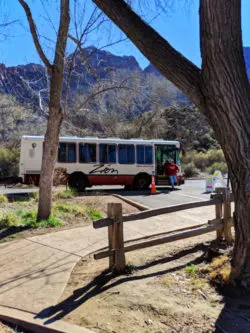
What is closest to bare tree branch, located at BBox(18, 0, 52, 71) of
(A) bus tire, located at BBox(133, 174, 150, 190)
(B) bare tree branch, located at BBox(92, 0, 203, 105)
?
(B) bare tree branch, located at BBox(92, 0, 203, 105)

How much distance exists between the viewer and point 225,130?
3.93 m

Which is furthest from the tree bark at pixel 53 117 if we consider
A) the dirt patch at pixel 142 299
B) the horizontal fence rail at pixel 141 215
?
the horizontal fence rail at pixel 141 215

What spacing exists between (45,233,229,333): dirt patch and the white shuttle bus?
40.2ft

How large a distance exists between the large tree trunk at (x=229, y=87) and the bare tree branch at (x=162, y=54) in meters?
0.16

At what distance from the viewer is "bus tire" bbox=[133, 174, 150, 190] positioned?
1852 centimetres

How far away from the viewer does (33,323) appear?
3477 millimetres

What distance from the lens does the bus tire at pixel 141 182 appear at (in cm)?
1852

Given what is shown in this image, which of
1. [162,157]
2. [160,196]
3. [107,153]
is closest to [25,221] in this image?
[160,196]

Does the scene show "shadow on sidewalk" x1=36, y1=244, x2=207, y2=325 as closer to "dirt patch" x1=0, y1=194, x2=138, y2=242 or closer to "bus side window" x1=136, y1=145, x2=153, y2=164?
"dirt patch" x1=0, y1=194, x2=138, y2=242

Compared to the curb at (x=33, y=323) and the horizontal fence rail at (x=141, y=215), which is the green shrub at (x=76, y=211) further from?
the curb at (x=33, y=323)

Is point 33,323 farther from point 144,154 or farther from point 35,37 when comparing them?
point 144,154

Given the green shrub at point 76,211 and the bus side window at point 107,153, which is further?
the bus side window at point 107,153

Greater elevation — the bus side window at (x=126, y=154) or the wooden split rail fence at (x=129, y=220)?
the bus side window at (x=126, y=154)

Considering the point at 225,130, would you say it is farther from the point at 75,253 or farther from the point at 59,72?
the point at 59,72
